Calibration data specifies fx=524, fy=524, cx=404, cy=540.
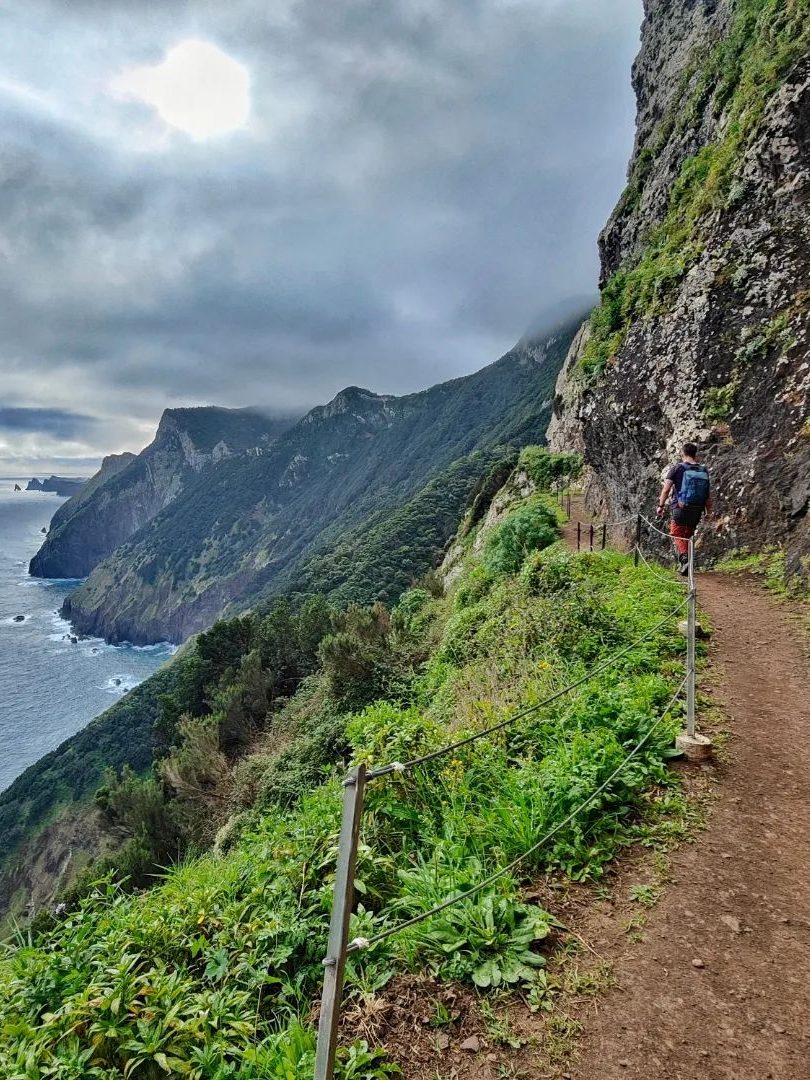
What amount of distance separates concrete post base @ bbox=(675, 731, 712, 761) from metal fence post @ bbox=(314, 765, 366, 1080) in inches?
146

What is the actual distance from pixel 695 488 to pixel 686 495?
174 millimetres

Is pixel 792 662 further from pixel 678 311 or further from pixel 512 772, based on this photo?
pixel 678 311

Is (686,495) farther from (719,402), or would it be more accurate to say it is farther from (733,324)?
(733,324)

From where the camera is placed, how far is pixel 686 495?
28.8 feet

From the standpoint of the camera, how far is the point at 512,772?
4625mm

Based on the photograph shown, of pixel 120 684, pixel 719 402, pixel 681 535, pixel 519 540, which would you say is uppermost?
pixel 719 402

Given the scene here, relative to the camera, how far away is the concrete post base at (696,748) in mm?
4637

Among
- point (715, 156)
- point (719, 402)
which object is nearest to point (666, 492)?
point (719, 402)

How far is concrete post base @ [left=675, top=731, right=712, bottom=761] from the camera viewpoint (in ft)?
15.2

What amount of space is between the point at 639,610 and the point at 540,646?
1.65m

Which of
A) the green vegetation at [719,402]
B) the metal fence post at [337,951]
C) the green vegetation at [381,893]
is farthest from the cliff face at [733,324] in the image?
the metal fence post at [337,951]

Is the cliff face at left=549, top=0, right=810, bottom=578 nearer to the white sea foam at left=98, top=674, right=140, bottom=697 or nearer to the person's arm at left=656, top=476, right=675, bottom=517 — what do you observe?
the person's arm at left=656, top=476, right=675, bottom=517

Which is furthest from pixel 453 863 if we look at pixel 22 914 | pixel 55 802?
pixel 55 802

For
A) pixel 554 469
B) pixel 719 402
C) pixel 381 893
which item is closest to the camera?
pixel 381 893
